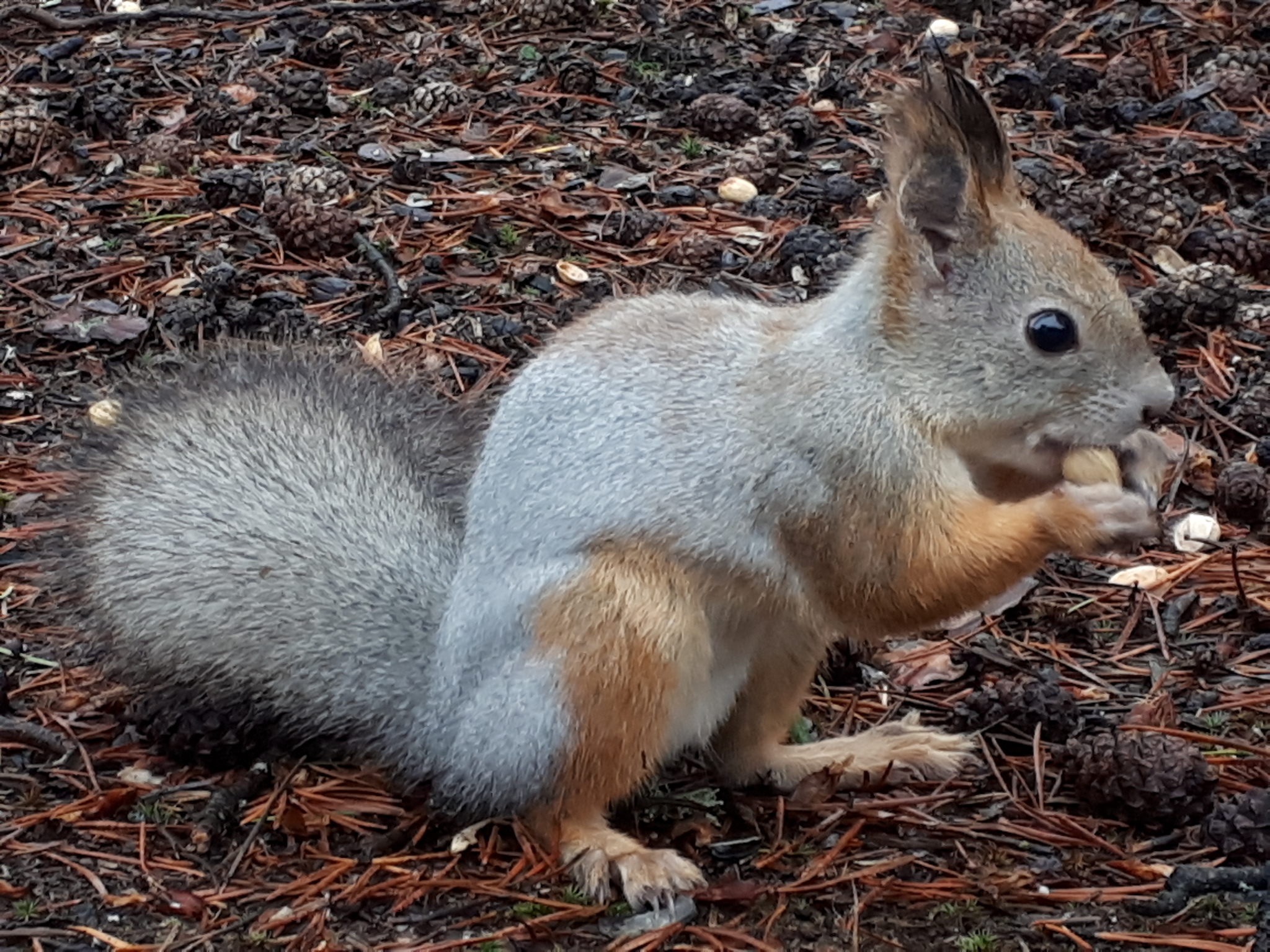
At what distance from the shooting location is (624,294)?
358cm

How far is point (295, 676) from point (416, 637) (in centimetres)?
19

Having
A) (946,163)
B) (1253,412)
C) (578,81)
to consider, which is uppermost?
(946,163)

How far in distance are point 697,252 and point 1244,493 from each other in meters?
1.36

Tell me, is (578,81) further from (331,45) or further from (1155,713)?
(1155,713)

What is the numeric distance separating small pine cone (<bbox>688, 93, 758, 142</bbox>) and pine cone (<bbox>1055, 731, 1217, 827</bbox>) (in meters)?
2.41

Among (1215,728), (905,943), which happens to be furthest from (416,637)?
(1215,728)

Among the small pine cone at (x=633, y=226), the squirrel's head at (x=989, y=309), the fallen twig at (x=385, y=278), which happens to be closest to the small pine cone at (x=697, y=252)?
the small pine cone at (x=633, y=226)

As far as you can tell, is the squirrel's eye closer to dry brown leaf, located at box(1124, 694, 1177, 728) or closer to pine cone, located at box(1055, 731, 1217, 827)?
pine cone, located at box(1055, 731, 1217, 827)

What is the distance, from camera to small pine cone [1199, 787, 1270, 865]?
2139 millimetres

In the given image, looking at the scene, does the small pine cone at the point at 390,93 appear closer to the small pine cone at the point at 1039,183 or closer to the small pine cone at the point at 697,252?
the small pine cone at the point at 697,252

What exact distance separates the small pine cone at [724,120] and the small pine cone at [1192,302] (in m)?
1.28

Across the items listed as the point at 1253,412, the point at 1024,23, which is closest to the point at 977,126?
the point at 1253,412

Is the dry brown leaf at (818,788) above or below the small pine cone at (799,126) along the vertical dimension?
below

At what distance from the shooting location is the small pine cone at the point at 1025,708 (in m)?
2.53
